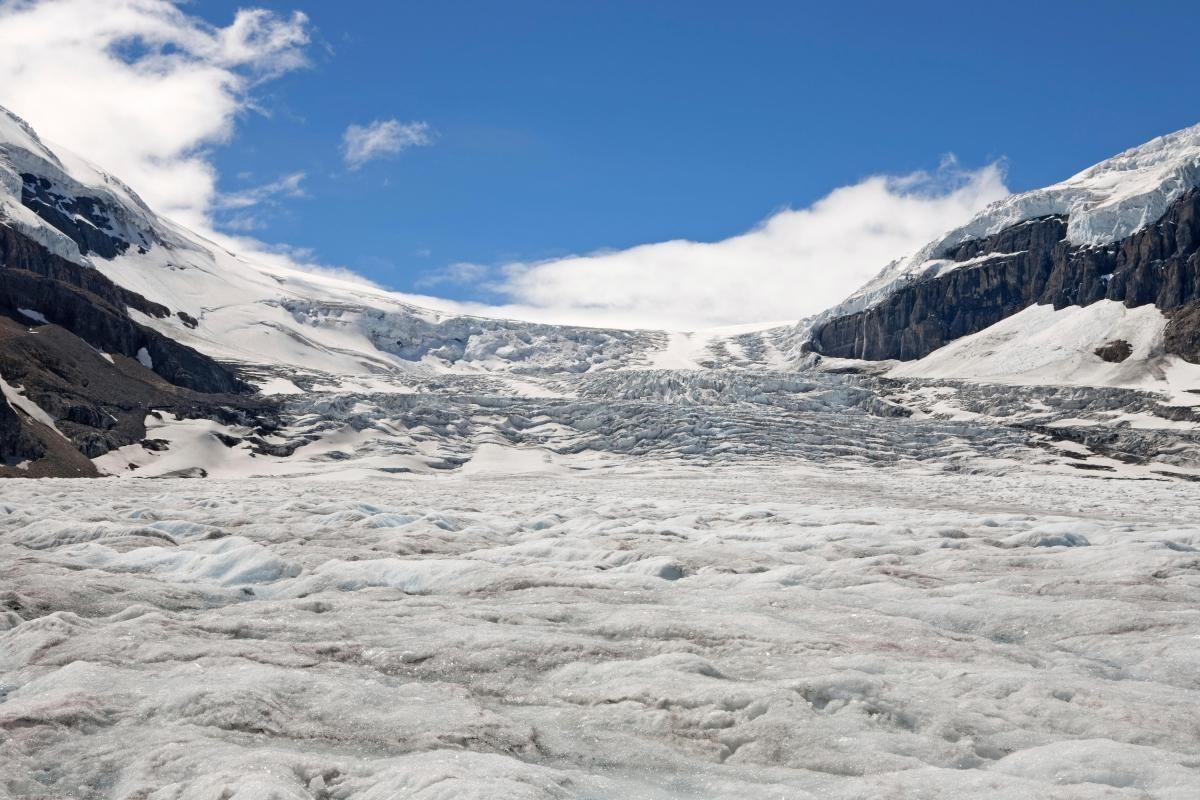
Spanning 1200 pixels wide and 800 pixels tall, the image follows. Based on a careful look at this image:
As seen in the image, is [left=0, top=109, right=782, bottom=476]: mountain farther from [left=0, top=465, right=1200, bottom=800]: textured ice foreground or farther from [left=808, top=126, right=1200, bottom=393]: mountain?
[left=0, top=465, right=1200, bottom=800]: textured ice foreground

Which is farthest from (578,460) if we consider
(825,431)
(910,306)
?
(910,306)

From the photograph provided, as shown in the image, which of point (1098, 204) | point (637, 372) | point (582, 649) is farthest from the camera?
point (1098, 204)

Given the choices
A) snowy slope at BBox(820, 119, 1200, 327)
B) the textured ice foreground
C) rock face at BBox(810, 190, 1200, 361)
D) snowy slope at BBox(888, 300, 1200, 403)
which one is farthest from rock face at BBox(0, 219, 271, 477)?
snowy slope at BBox(820, 119, 1200, 327)

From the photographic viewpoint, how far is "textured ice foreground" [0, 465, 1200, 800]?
8242 millimetres

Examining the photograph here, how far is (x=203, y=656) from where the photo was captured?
1127 centimetres

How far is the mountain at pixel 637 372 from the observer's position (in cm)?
7500

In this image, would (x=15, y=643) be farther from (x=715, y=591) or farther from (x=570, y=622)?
(x=715, y=591)

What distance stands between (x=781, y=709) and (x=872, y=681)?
54.6 inches

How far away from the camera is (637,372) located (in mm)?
111562

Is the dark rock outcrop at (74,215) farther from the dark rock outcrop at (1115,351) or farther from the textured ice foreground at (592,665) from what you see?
the textured ice foreground at (592,665)

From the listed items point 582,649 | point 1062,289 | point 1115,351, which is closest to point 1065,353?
point 1115,351

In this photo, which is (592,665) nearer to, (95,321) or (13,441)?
(13,441)

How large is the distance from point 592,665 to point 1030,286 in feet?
595

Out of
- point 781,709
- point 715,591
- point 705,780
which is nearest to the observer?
point 705,780
